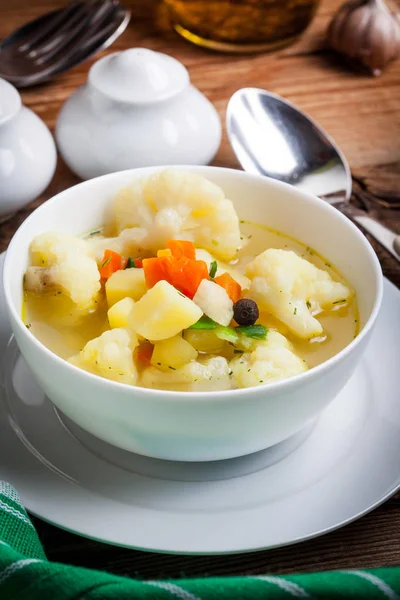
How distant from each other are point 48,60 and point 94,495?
1.82 meters

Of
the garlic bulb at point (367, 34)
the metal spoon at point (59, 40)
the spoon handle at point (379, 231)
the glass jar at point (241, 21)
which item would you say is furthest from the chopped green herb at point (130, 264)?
the garlic bulb at point (367, 34)

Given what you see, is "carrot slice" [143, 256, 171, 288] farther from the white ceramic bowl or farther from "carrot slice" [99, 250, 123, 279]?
the white ceramic bowl

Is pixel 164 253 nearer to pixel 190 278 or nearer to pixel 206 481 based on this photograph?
pixel 190 278

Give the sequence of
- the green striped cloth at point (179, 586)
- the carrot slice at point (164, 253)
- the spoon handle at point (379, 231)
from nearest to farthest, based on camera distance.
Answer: the green striped cloth at point (179, 586)
the carrot slice at point (164, 253)
the spoon handle at point (379, 231)

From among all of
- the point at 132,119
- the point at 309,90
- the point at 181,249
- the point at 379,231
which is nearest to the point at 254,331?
the point at 181,249

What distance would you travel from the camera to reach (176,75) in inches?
87.2

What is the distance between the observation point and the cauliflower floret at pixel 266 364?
132 cm

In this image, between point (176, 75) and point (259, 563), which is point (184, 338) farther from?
point (176, 75)

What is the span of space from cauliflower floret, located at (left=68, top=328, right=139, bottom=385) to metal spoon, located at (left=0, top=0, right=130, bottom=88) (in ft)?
5.07

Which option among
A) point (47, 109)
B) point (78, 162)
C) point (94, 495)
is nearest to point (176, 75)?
point (78, 162)

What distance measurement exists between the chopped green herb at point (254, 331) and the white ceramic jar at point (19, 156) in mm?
899

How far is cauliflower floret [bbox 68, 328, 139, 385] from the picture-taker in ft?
4.36

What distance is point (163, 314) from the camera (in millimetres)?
1356

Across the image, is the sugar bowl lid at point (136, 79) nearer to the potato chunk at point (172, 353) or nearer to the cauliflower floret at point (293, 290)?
the cauliflower floret at point (293, 290)
